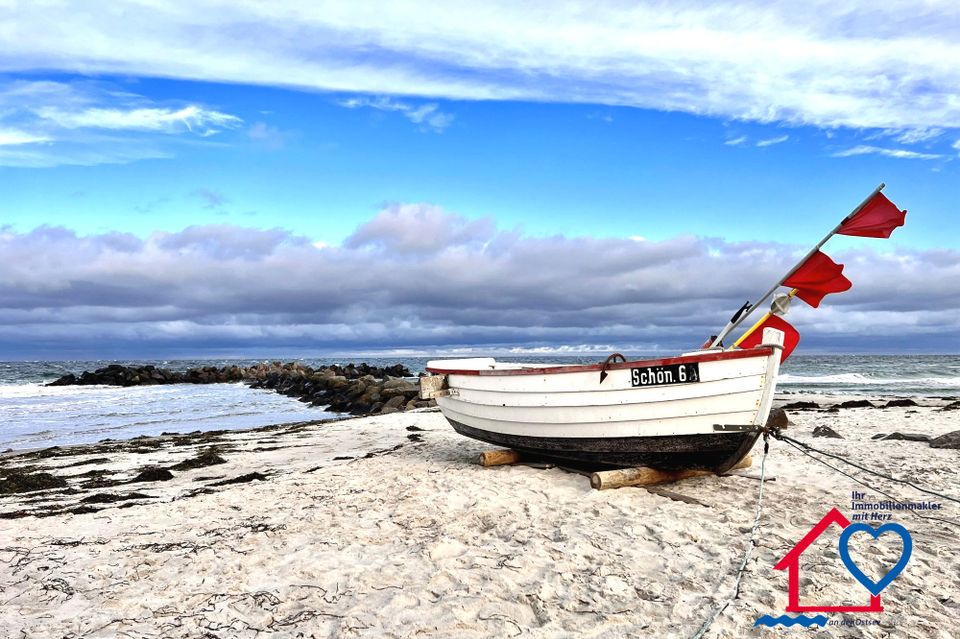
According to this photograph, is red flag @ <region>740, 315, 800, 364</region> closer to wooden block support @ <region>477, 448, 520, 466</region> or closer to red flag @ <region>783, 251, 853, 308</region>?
red flag @ <region>783, 251, 853, 308</region>

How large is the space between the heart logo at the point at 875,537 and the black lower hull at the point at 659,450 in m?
1.40

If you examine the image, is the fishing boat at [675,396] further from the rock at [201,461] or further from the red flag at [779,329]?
the rock at [201,461]

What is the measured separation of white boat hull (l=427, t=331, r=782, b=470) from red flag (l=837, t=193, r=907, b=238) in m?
1.87

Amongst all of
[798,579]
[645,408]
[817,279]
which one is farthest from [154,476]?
[817,279]

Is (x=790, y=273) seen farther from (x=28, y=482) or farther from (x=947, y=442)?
(x=28, y=482)

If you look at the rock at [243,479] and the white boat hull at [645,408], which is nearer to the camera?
the white boat hull at [645,408]

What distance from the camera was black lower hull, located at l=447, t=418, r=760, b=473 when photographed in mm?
6996

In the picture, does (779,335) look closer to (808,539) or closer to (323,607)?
(808,539)

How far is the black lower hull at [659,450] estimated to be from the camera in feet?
23.0

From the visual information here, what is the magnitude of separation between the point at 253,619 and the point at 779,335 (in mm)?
5681

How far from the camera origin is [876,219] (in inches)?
278

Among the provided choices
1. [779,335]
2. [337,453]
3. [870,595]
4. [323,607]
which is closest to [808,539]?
[870,595]

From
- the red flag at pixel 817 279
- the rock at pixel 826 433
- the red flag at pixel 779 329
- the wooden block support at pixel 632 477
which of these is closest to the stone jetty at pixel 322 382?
the rock at pixel 826 433

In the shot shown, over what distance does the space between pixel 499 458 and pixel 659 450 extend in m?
2.59
